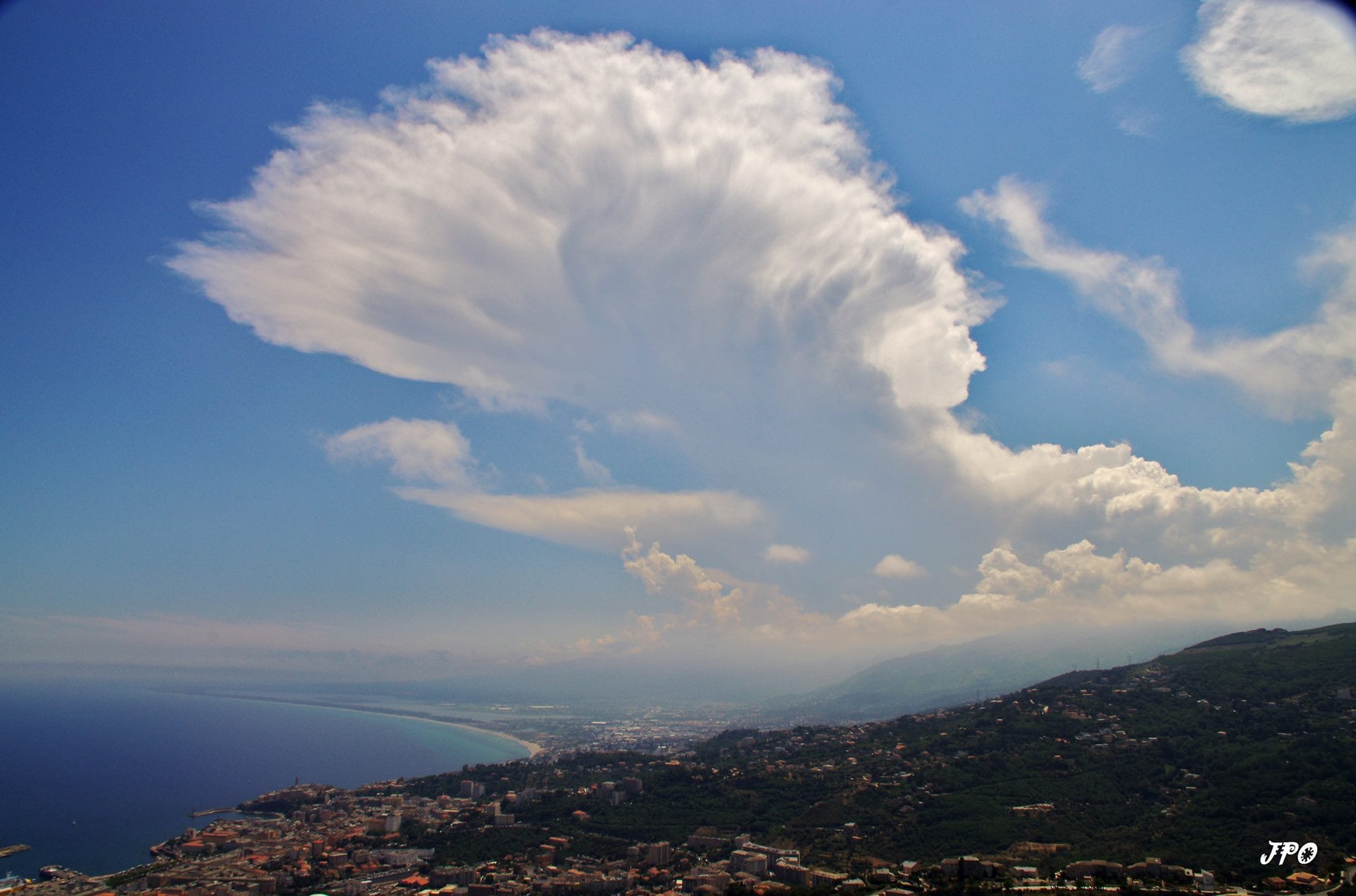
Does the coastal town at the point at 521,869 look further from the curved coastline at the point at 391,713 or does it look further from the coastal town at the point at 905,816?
the curved coastline at the point at 391,713

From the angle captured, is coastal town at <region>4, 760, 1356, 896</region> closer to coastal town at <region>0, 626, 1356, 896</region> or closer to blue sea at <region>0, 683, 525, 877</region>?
coastal town at <region>0, 626, 1356, 896</region>

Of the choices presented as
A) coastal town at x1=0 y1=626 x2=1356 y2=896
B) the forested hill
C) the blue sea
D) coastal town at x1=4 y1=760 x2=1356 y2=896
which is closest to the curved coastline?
the blue sea

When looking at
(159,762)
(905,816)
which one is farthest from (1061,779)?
(159,762)

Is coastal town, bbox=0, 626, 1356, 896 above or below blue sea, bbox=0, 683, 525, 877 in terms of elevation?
above

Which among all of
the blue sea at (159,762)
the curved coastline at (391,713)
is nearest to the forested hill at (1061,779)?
the blue sea at (159,762)

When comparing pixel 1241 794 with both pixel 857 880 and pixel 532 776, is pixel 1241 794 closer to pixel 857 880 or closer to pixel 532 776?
pixel 857 880

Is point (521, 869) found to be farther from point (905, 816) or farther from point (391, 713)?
point (391, 713)
